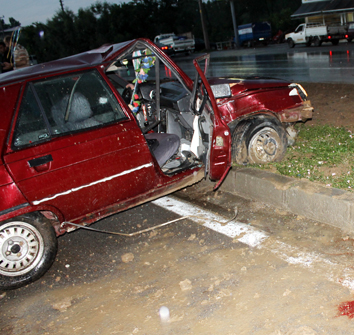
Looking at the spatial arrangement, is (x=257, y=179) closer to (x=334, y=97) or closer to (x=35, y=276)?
(x=35, y=276)

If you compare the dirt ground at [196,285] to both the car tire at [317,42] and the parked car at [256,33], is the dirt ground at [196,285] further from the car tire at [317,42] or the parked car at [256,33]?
the parked car at [256,33]

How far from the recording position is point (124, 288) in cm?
362

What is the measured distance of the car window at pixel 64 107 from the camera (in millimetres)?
3828

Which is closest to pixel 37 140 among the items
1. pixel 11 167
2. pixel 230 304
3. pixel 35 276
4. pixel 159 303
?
pixel 11 167

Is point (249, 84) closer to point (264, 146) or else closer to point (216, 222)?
point (264, 146)

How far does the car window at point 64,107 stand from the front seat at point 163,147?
876 millimetres

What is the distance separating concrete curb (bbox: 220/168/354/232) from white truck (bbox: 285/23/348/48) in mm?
25021

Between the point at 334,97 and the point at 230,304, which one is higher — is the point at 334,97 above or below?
above

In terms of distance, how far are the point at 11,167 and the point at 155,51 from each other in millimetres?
2031

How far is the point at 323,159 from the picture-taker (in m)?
5.28

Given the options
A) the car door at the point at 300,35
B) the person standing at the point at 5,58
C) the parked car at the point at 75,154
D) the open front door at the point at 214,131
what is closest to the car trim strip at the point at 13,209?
the parked car at the point at 75,154

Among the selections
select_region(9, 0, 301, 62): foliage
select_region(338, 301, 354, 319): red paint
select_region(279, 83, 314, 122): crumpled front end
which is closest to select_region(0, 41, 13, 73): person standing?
select_region(279, 83, 314, 122): crumpled front end

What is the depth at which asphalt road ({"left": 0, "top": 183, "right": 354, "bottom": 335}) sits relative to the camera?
2.99 meters

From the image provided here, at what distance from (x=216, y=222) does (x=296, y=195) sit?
0.93 meters
